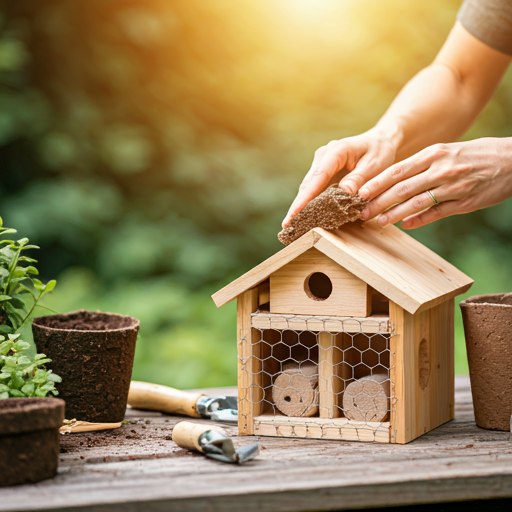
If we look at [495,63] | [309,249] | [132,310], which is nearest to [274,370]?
[309,249]

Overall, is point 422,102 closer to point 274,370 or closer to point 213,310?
point 274,370

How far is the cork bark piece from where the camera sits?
3.49 feet

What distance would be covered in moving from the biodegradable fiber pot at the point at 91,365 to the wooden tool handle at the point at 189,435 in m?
0.21

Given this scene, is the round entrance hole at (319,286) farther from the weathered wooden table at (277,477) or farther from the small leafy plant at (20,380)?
the small leafy plant at (20,380)

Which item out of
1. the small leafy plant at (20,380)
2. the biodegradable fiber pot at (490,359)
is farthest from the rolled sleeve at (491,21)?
the small leafy plant at (20,380)

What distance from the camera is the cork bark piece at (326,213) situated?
1.06 m

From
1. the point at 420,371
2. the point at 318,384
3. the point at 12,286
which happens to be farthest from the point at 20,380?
the point at 420,371

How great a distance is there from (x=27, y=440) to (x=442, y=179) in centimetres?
82

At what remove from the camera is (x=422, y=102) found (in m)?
1.49

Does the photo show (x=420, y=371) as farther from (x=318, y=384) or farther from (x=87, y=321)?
(x=87, y=321)

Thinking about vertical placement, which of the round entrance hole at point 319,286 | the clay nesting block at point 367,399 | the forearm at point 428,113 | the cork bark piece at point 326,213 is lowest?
the clay nesting block at point 367,399

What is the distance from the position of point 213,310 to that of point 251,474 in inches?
84.5

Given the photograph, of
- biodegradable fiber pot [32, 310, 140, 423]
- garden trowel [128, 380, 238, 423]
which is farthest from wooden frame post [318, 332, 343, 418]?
biodegradable fiber pot [32, 310, 140, 423]

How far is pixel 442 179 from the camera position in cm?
114
